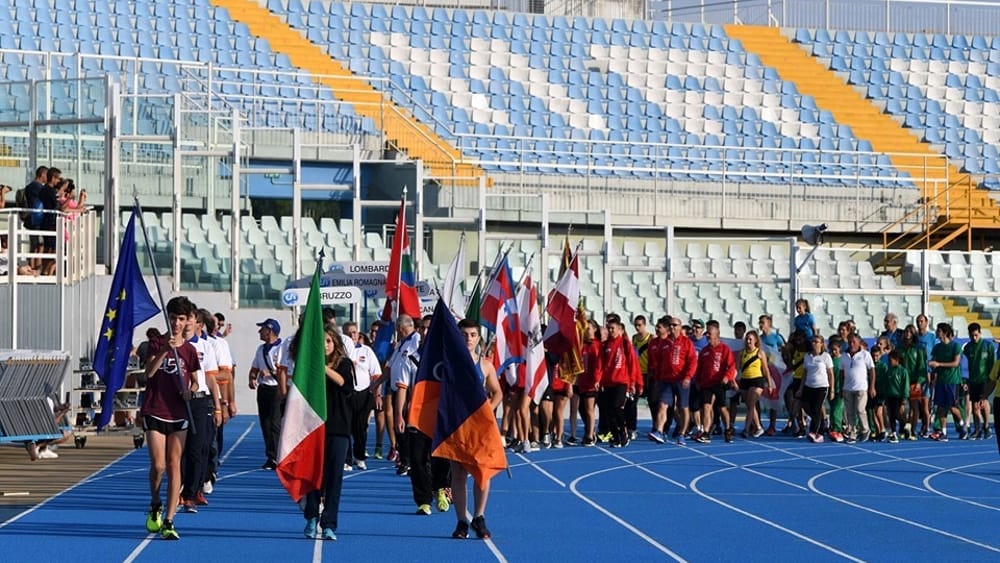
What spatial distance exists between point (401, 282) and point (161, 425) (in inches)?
315

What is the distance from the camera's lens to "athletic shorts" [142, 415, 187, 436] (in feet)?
40.7

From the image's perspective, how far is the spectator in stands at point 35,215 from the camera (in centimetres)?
2147

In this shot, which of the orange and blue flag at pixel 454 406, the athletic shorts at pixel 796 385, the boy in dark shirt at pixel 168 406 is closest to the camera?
the boy in dark shirt at pixel 168 406

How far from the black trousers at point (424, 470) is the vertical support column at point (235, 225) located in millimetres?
11757

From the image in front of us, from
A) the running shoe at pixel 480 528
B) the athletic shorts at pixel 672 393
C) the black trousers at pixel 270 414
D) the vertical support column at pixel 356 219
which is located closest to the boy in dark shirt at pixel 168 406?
the running shoe at pixel 480 528

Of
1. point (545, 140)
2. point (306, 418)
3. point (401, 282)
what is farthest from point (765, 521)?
point (545, 140)

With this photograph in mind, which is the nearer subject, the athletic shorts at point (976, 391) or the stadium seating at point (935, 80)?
the athletic shorts at point (976, 391)

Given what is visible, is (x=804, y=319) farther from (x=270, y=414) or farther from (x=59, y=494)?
(x=59, y=494)

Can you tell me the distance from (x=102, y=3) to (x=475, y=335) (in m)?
25.4

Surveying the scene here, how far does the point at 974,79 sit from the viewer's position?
42.3 metres

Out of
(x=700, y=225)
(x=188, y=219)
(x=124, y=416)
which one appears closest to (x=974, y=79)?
(x=700, y=225)

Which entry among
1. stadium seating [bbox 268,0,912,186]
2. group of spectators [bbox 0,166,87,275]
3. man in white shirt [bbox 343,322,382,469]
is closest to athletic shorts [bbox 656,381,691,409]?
man in white shirt [bbox 343,322,382,469]

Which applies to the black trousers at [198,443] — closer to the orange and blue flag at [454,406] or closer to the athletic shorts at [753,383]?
the orange and blue flag at [454,406]

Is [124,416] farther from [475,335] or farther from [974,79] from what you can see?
[974,79]
